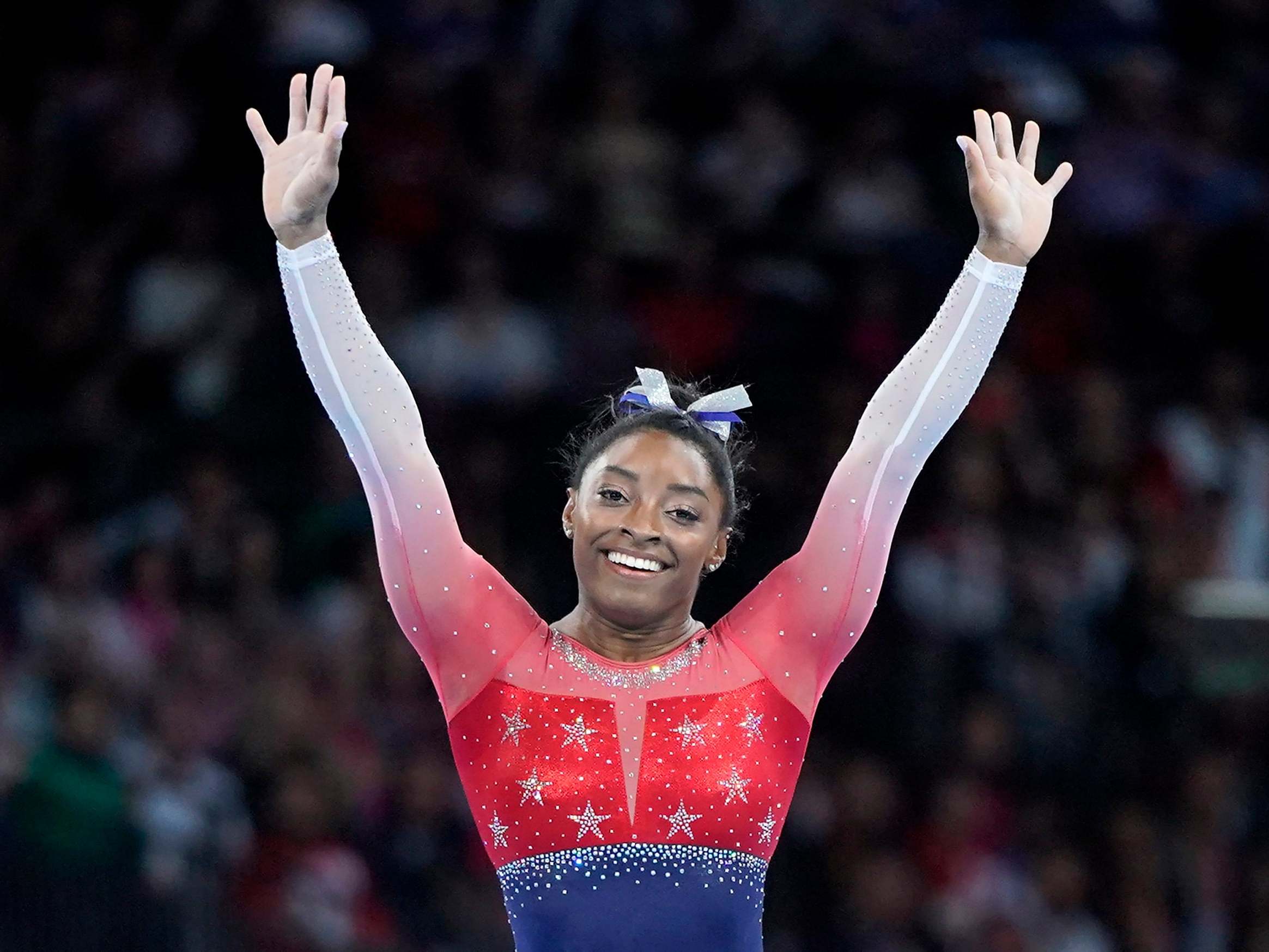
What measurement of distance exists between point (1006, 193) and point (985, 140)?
0.11m

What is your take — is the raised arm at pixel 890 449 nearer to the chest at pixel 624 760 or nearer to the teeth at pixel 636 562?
the chest at pixel 624 760

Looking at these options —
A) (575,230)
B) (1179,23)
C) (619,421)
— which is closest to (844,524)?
(619,421)

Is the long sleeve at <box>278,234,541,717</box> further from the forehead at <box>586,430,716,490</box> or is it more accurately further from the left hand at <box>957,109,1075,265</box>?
the left hand at <box>957,109,1075,265</box>

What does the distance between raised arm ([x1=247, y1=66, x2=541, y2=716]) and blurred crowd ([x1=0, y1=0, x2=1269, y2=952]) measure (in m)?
2.57

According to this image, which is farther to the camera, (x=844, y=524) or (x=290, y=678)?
(x=290, y=678)

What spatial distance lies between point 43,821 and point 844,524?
10.8 ft

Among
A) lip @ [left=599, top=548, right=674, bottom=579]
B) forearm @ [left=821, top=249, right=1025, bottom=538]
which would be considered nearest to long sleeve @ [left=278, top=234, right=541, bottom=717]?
lip @ [left=599, top=548, right=674, bottom=579]

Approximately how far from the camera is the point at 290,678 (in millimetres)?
6191

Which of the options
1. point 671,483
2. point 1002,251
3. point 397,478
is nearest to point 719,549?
point 671,483

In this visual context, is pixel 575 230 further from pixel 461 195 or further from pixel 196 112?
pixel 196 112

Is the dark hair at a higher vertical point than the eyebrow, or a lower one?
higher

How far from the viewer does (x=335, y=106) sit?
3.06m

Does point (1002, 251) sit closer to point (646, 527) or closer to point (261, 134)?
point (646, 527)

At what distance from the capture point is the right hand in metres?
3.02
